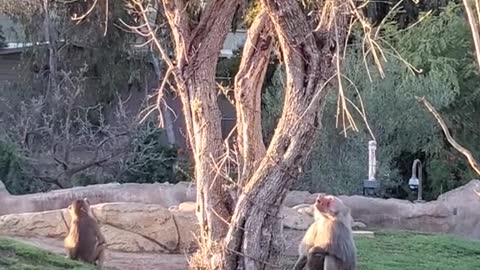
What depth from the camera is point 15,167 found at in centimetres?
1853

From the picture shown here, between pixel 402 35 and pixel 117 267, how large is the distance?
1082cm

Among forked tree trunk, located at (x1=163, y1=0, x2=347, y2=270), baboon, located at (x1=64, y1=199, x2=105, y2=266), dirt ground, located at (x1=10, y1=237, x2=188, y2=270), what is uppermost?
forked tree trunk, located at (x1=163, y1=0, x2=347, y2=270)

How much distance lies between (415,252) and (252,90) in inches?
211

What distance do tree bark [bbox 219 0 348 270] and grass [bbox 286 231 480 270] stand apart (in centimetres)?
297

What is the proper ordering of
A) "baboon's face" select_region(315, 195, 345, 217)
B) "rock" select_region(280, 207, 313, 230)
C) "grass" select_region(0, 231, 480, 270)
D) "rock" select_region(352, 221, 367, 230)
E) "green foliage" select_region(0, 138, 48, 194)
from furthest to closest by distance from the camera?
"green foliage" select_region(0, 138, 48, 194) → "rock" select_region(352, 221, 367, 230) → "rock" select_region(280, 207, 313, 230) → "grass" select_region(0, 231, 480, 270) → "baboon's face" select_region(315, 195, 345, 217)

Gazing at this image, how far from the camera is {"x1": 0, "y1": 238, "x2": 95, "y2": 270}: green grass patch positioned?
347 inches

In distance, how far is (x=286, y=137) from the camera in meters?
7.87

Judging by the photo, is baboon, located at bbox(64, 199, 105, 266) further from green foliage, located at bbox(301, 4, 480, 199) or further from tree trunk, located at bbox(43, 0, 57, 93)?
tree trunk, located at bbox(43, 0, 57, 93)

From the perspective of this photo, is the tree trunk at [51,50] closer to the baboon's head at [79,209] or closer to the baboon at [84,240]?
the baboon's head at [79,209]

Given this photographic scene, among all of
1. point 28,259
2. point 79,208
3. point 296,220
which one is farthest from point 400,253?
point 28,259

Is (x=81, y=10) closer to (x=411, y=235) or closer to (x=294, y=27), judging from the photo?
(x=411, y=235)

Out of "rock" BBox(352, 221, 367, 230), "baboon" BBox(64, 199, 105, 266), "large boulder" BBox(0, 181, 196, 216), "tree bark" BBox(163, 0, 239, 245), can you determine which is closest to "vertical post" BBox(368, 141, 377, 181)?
"rock" BBox(352, 221, 367, 230)

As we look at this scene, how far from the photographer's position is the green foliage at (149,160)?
63.5ft

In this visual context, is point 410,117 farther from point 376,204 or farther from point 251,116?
point 251,116
